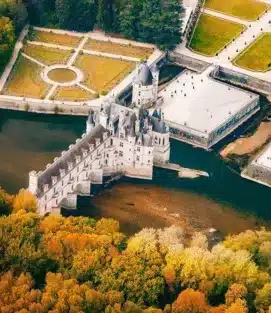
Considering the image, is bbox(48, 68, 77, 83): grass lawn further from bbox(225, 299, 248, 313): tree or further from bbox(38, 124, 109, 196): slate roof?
bbox(225, 299, 248, 313): tree

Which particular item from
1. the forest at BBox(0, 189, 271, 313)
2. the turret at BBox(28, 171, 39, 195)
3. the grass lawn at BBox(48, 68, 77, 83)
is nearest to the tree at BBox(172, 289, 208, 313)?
the forest at BBox(0, 189, 271, 313)

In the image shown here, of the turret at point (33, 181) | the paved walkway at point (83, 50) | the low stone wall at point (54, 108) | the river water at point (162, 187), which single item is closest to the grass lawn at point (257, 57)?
the paved walkway at point (83, 50)

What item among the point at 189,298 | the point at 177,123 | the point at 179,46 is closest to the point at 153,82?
the point at 177,123

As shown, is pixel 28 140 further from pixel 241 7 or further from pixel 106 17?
pixel 241 7

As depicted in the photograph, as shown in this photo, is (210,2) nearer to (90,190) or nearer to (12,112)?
(12,112)

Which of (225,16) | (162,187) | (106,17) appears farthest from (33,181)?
(225,16)
